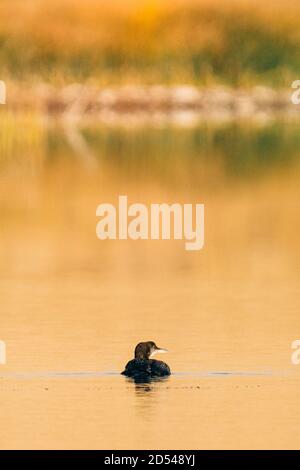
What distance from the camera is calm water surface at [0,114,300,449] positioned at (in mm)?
11930

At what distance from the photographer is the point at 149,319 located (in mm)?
15367

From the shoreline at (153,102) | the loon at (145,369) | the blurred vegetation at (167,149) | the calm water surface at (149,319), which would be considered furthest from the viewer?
the shoreline at (153,102)

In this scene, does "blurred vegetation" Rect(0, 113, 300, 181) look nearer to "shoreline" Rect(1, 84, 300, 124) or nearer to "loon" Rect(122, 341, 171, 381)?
"shoreline" Rect(1, 84, 300, 124)

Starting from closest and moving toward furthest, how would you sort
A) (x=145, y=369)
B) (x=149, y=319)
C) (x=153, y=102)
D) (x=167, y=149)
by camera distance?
(x=145, y=369), (x=149, y=319), (x=167, y=149), (x=153, y=102)

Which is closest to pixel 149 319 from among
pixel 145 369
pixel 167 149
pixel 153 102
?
pixel 145 369

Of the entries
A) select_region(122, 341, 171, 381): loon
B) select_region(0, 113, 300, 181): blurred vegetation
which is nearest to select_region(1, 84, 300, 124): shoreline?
select_region(0, 113, 300, 181): blurred vegetation

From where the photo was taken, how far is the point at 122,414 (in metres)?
12.1

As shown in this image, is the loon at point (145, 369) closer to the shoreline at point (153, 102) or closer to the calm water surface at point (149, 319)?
the calm water surface at point (149, 319)

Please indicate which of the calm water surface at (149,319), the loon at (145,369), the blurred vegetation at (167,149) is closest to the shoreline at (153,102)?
the blurred vegetation at (167,149)

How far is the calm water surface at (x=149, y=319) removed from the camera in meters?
11.9

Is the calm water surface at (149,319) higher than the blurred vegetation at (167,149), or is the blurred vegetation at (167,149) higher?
the blurred vegetation at (167,149)

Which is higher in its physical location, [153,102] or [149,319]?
[153,102]

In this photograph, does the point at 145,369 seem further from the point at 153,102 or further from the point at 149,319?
the point at 153,102

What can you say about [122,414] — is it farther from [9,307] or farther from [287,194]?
[287,194]
